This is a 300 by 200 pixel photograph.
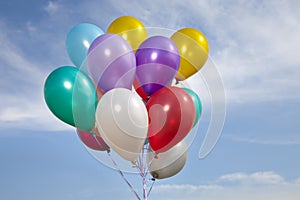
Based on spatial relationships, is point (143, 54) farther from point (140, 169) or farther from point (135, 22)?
point (140, 169)

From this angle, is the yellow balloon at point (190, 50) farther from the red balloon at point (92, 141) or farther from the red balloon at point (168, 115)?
the red balloon at point (92, 141)

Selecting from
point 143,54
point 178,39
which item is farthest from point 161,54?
point 178,39

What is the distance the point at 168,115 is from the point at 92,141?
47.9 inches

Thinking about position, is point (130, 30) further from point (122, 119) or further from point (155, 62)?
point (122, 119)

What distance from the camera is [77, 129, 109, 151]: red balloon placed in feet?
16.1

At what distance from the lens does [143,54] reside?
4.49m

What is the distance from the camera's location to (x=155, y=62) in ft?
14.6

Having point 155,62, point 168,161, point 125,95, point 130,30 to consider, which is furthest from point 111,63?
point 168,161

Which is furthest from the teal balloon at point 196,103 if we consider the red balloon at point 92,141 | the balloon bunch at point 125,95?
the red balloon at point 92,141

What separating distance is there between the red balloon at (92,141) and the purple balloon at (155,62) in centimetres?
94

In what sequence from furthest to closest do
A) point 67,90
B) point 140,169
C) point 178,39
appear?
point 178,39 → point 140,169 → point 67,90

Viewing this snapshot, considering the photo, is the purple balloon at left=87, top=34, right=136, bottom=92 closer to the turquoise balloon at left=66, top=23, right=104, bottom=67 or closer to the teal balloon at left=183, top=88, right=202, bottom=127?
the turquoise balloon at left=66, top=23, right=104, bottom=67

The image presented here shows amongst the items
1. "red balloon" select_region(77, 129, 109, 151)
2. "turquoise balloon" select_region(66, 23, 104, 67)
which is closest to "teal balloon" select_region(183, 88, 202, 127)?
"red balloon" select_region(77, 129, 109, 151)

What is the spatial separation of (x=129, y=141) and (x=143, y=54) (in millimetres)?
1058
